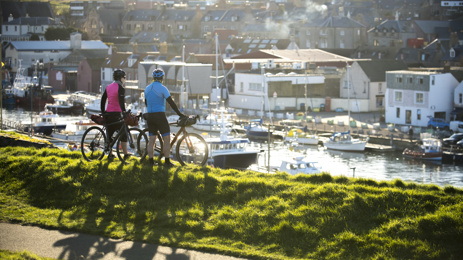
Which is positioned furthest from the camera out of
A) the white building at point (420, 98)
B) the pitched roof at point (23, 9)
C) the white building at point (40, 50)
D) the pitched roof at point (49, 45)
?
the pitched roof at point (23, 9)

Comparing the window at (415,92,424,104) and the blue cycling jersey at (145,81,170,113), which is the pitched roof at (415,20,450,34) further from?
the blue cycling jersey at (145,81,170,113)

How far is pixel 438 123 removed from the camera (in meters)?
49.9

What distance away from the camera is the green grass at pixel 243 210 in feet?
28.1

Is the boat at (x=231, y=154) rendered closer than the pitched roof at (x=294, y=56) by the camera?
Yes

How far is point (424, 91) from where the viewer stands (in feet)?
168

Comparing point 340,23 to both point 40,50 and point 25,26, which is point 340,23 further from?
point 25,26

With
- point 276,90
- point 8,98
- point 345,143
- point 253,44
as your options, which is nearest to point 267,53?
point 253,44

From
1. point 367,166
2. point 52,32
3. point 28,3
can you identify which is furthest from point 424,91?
point 28,3

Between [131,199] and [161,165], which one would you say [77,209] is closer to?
[131,199]

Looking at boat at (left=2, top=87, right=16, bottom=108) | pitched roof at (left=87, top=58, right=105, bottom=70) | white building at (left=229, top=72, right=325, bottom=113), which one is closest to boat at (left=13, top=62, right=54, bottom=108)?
boat at (left=2, top=87, right=16, bottom=108)

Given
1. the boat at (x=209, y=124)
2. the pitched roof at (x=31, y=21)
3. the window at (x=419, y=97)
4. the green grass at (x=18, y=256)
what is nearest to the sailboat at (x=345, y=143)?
the window at (x=419, y=97)

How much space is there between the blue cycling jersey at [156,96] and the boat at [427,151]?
3319 centimetres

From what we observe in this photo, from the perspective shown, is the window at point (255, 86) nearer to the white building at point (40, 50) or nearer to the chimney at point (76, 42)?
the white building at point (40, 50)

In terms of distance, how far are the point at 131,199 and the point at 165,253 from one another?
1.94 meters
